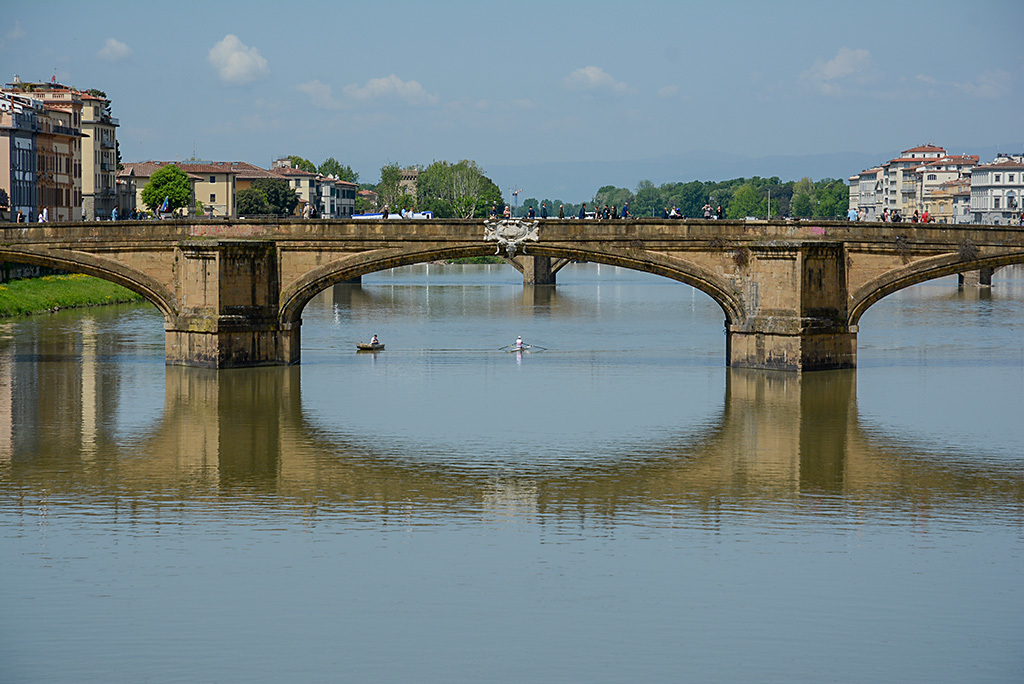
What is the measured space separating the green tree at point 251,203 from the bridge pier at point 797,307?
343ft

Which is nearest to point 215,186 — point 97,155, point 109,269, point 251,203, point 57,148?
point 251,203

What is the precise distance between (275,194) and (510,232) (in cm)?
10848

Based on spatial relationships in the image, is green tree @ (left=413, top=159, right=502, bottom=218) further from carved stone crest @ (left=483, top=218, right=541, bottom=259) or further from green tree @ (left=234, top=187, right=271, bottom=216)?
carved stone crest @ (left=483, top=218, right=541, bottom=259)

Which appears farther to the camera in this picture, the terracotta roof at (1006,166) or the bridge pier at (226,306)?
the terracotta roof at (1006,166)

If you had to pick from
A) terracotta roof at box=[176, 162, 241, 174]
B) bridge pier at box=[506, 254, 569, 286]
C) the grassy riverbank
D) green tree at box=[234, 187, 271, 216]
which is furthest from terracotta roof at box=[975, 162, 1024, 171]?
the grassy riverbank

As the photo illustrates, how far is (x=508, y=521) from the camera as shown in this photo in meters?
26.9

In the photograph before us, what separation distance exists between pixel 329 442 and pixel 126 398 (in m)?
9.70

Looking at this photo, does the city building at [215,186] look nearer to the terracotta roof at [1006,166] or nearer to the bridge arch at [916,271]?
the terracotta roof at [1006,166]

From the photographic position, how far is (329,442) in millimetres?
36062

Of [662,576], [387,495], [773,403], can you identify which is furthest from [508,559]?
[773,403]

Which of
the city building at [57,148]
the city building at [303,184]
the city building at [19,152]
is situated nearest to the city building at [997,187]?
the city building at [303,184]

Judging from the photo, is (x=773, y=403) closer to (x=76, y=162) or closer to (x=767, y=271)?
(x=767, y=271)

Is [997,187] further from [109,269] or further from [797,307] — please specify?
[109,269]

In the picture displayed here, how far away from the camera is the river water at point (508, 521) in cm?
1977
